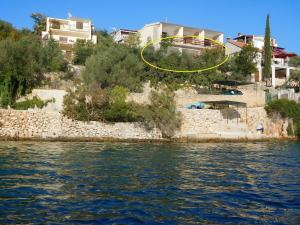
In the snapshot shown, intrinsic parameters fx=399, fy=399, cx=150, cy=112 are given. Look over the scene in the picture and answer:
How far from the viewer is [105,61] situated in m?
43.9

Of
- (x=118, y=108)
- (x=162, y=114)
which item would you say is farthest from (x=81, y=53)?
(x=162, y=114)

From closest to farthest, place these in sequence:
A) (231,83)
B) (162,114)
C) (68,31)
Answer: (162,114) < (231,83) < (68,31)

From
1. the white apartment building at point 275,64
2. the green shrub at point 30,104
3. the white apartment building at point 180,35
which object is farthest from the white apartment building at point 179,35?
the green shrub at point 30,104

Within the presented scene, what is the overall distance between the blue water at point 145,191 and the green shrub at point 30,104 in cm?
1562

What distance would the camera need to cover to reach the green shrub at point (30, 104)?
35625 millimetres

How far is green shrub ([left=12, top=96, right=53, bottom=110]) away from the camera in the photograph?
35625mm

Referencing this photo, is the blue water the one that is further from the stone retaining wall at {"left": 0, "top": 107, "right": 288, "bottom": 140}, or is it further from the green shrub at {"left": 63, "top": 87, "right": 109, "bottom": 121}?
the green shrub at {"left": 63, "top": 87, "right": 109, "bottom": 121}

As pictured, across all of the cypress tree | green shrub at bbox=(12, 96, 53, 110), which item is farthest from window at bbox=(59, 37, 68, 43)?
the cypress tree

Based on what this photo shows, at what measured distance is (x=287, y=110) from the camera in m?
41.4

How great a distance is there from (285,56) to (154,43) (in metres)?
23.5

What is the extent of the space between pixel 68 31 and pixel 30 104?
1088 inches

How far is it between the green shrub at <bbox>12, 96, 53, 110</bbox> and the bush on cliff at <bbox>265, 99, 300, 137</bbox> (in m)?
22.8

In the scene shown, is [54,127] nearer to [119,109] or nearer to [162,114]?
[119,109]

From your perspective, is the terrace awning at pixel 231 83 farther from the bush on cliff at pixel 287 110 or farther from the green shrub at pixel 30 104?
the green shrub at pixel 30 104
